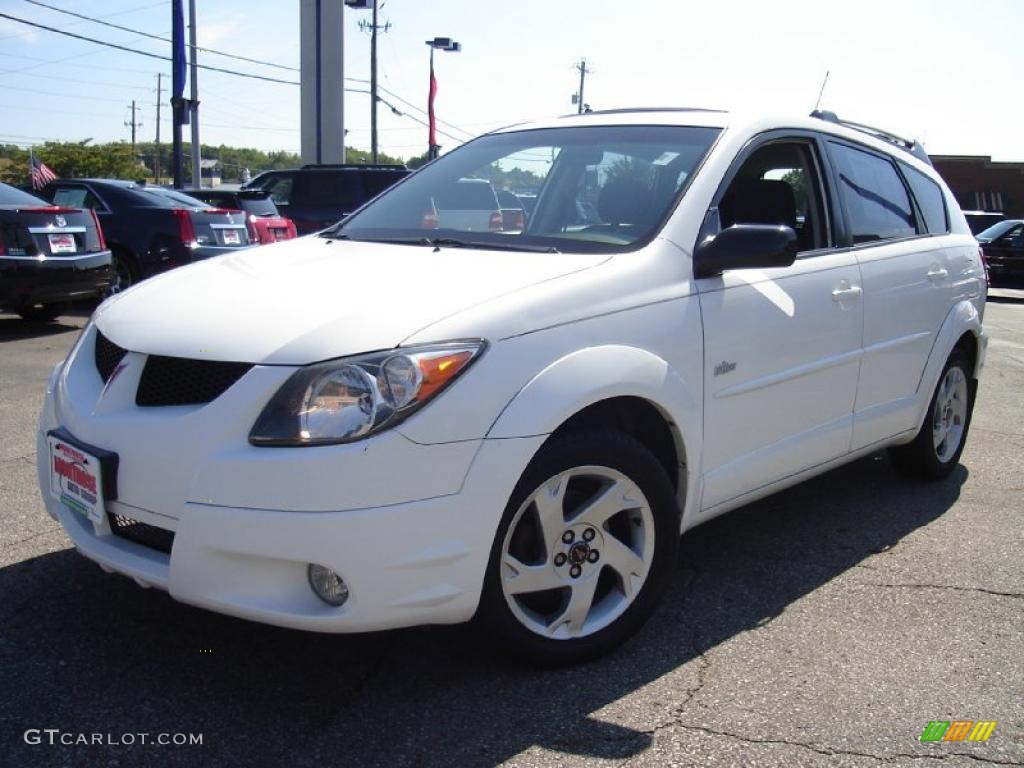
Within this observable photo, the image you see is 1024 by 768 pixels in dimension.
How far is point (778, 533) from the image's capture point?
4.46 m

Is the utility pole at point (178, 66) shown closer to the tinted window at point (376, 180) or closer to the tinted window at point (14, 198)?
the tinted window at point (376, 180)

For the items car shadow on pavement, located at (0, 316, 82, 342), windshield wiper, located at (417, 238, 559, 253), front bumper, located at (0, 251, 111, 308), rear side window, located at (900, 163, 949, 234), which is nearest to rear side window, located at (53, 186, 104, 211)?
car shadow on pavement, located at (0, 316, 82, 342)

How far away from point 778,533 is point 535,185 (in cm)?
183

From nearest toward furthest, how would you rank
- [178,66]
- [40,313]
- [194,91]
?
[40,313], [178,66], [194,91]

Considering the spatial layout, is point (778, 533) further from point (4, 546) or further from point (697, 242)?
point (4, 546)

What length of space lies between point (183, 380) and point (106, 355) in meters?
0.50

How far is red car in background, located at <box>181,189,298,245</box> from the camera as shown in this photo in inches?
479

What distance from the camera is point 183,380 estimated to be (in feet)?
9.12

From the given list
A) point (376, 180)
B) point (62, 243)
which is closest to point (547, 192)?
point (62, 243)

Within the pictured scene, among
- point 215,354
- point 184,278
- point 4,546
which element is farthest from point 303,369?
point 4,546

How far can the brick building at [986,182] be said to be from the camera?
45344mm

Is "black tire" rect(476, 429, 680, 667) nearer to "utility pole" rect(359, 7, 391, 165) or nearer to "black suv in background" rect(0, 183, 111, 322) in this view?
"black suv in background" rect(0, 183, 111, 322)

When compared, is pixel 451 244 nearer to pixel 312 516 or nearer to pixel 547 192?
pixel 547 192

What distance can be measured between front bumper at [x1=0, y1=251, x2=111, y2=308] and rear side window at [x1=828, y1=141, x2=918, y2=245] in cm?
739
